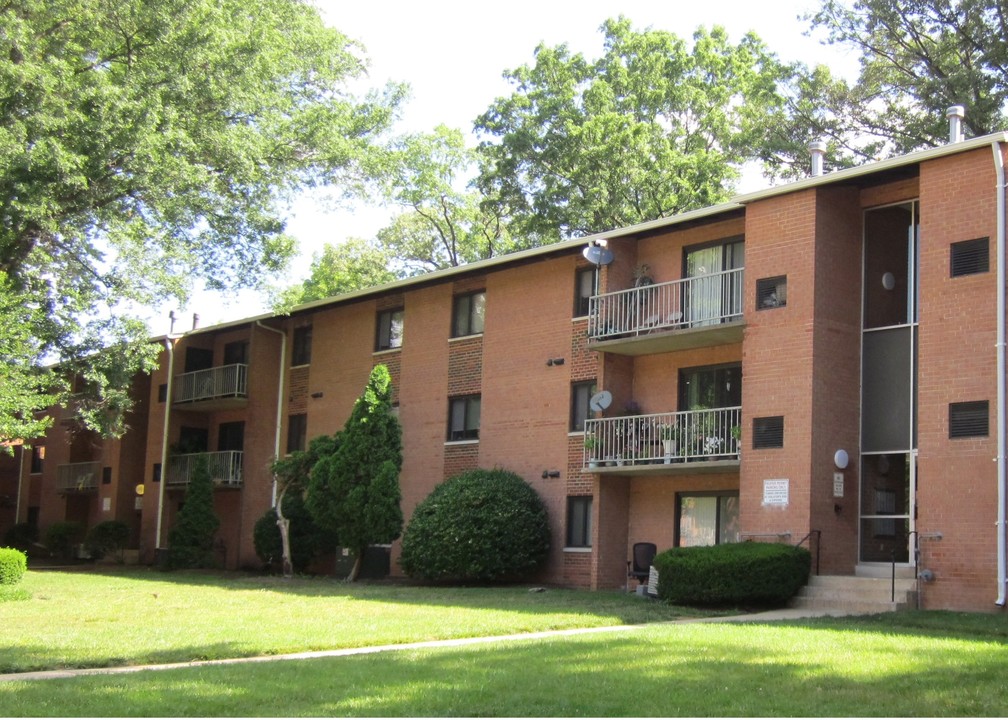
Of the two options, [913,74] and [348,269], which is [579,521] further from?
[348,269]

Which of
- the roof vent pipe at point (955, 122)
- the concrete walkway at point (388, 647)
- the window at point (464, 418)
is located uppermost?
the roof vent pipe at point (955, 122)

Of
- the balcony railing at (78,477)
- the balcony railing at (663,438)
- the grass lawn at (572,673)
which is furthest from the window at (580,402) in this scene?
the balcony railing at (78,477)

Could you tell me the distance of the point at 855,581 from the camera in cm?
1858

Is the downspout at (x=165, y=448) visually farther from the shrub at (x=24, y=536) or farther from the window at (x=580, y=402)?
the window at (x=580, y=402)

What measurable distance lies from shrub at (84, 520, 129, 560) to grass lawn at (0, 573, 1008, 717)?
21.9 m

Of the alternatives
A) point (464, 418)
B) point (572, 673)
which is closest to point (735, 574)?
point (572, 673)

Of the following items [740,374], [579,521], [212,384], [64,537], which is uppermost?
[212,384]

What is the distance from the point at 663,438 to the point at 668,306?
2.79m

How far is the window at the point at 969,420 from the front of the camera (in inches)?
698

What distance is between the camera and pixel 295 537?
99.4 feet

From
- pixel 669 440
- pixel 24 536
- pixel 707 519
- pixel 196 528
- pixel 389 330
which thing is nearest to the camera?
pixel 669 440

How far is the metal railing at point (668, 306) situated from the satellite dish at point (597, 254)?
0.67m

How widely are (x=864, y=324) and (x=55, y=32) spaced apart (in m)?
17.1

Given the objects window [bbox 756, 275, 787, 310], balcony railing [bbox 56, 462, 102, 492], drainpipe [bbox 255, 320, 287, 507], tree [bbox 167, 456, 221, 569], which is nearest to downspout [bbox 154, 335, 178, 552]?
tree [bbox 167, 456, 221, 569]
